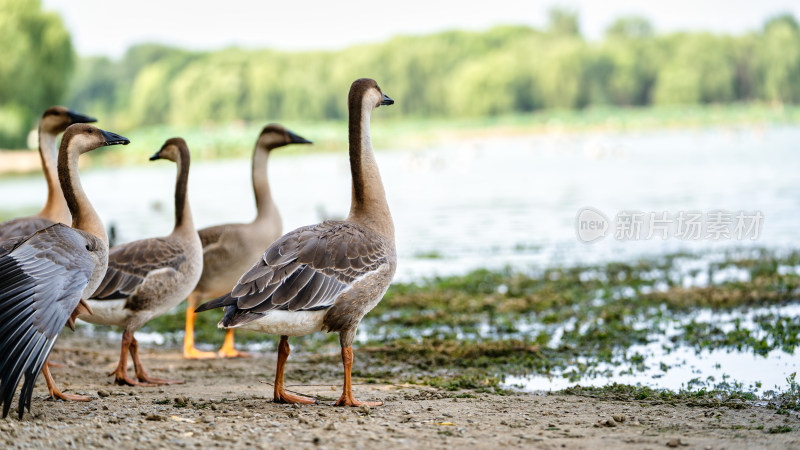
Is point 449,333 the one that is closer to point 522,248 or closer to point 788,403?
point 788,403

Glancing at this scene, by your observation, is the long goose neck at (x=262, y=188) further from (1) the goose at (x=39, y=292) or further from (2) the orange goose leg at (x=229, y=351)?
(1) the goose at (x=39, y=292)

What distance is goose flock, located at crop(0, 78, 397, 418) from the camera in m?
4.90

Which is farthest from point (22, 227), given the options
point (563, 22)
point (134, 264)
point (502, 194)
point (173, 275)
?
point (563, 22)

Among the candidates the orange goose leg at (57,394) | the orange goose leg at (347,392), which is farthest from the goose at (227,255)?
the orange goose leg at (347,392)

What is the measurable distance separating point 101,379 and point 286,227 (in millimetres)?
13457

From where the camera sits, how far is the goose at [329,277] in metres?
5.34

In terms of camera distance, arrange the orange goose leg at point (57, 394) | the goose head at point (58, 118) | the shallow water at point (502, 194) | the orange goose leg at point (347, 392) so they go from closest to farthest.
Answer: the orange goose leg at point (347, 392) → the orange goose leg at point (57, 394) → the goose head at point (58, 118) → the shallow water at point (502, 194)

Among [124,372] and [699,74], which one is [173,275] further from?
[699,74]

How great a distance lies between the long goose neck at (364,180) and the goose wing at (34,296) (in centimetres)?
194

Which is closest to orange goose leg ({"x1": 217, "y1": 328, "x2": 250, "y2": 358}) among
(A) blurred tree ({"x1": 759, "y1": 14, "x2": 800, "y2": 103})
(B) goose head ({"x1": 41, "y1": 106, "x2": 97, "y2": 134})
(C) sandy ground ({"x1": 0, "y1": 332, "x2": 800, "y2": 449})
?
(C) sandy ground ({"x1": 0, "y1": 332, "x2": 800, "y2": 449})

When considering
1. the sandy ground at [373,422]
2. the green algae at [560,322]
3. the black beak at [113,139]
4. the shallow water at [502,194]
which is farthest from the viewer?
the shallow water at [502,194]

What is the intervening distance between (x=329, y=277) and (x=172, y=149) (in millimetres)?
3222

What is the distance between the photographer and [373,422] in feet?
16.6

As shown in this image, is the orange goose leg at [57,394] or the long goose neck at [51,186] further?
the long goose neck at [51,186]
